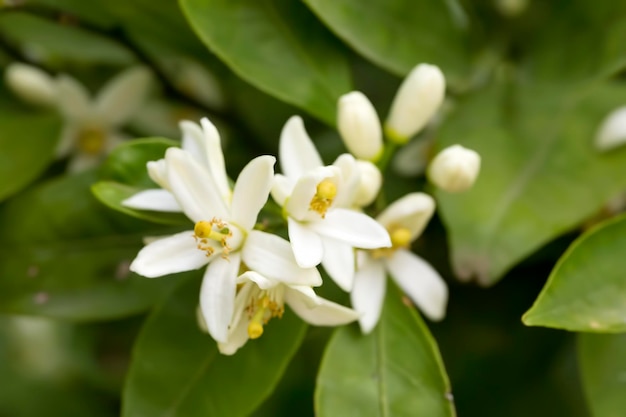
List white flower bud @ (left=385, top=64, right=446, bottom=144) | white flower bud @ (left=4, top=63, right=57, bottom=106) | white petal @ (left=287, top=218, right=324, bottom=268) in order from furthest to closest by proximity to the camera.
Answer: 1. white flower bud @ (left=4, top=63, right=57, bottom=106)
2. white flower bud @ (left=385, top=64, right=446, bottom=144)
3. white petal @ (left=287, top=218, right=324, bottom=268)

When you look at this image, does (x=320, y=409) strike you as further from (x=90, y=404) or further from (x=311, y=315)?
(x=90, y=404)

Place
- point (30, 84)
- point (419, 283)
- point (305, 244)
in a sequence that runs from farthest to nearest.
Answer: point (30, 84), point (419, 283), point (305, 244)

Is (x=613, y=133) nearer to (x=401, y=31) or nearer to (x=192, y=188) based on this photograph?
(x=401, y=31)

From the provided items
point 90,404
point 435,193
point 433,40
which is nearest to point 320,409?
point 435,193

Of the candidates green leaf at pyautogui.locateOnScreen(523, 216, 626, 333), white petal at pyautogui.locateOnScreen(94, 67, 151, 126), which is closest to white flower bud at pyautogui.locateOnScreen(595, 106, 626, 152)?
green leaf at pyautogui.locateOnScreen(523, 216, 626, 333)

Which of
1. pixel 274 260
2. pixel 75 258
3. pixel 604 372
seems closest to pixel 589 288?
pixel 604 372

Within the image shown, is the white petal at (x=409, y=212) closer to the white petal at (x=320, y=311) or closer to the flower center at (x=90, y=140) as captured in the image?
the white petal at (x=320, y=311)

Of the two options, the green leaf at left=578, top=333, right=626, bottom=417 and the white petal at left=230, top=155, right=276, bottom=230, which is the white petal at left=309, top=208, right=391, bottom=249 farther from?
the green leaf at left=578, top=333, right=626, bottom=417

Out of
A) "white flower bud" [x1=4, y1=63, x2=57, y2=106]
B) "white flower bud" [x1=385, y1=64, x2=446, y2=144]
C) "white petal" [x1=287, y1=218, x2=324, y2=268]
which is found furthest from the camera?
"white flower bud" [x1=4, y1=63, x2=57, y2=106]
